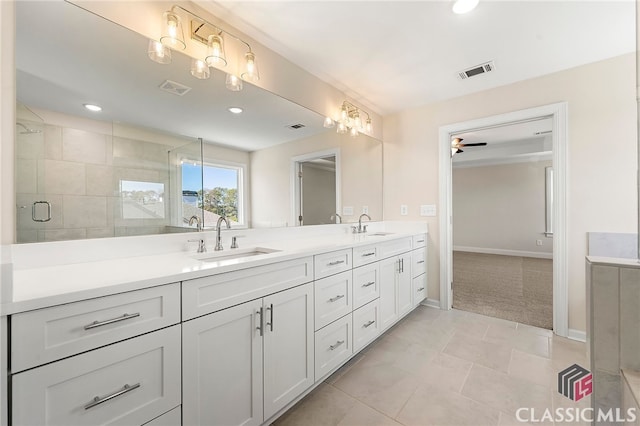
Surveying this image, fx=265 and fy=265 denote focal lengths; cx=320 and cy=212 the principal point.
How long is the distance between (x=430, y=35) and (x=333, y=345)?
7.17ft

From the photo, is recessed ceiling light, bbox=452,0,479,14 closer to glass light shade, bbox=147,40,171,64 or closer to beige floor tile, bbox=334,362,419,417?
glass light shade, bbox=147,40,171,64

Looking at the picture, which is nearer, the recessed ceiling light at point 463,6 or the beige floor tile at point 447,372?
the recessed ceiling light at point 463,6

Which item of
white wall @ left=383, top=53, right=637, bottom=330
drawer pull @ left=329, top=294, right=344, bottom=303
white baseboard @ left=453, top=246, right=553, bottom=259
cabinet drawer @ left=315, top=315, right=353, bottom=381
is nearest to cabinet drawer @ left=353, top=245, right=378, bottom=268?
drawer pull @ left=329, top=294, right=344, bottom=303

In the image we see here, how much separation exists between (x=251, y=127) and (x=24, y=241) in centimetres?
132

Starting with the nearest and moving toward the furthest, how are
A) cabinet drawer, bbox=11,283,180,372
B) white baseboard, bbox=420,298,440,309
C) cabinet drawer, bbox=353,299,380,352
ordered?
cabinet drawer, bbox=11,283,180,372 < cabinet drawer, bbox=353,299,380,352 < white baseboard, bbox=420,298,440,309

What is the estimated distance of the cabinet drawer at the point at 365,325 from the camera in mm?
1854

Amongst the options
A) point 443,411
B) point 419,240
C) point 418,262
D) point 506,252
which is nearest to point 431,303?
point 418,262

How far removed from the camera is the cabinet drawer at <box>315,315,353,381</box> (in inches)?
61.2

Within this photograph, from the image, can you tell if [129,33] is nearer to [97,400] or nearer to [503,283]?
[97,400]

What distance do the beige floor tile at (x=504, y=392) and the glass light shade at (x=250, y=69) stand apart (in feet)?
7.73

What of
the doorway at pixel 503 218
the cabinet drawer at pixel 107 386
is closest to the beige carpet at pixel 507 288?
the doorway at pixel 503 218

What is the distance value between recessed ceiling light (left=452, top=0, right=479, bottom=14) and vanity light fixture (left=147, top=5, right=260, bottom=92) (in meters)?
1.26

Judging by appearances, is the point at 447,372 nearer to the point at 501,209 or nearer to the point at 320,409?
the point at 320,409

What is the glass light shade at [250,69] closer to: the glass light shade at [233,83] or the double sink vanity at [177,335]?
the glass light shade at [233,83]
